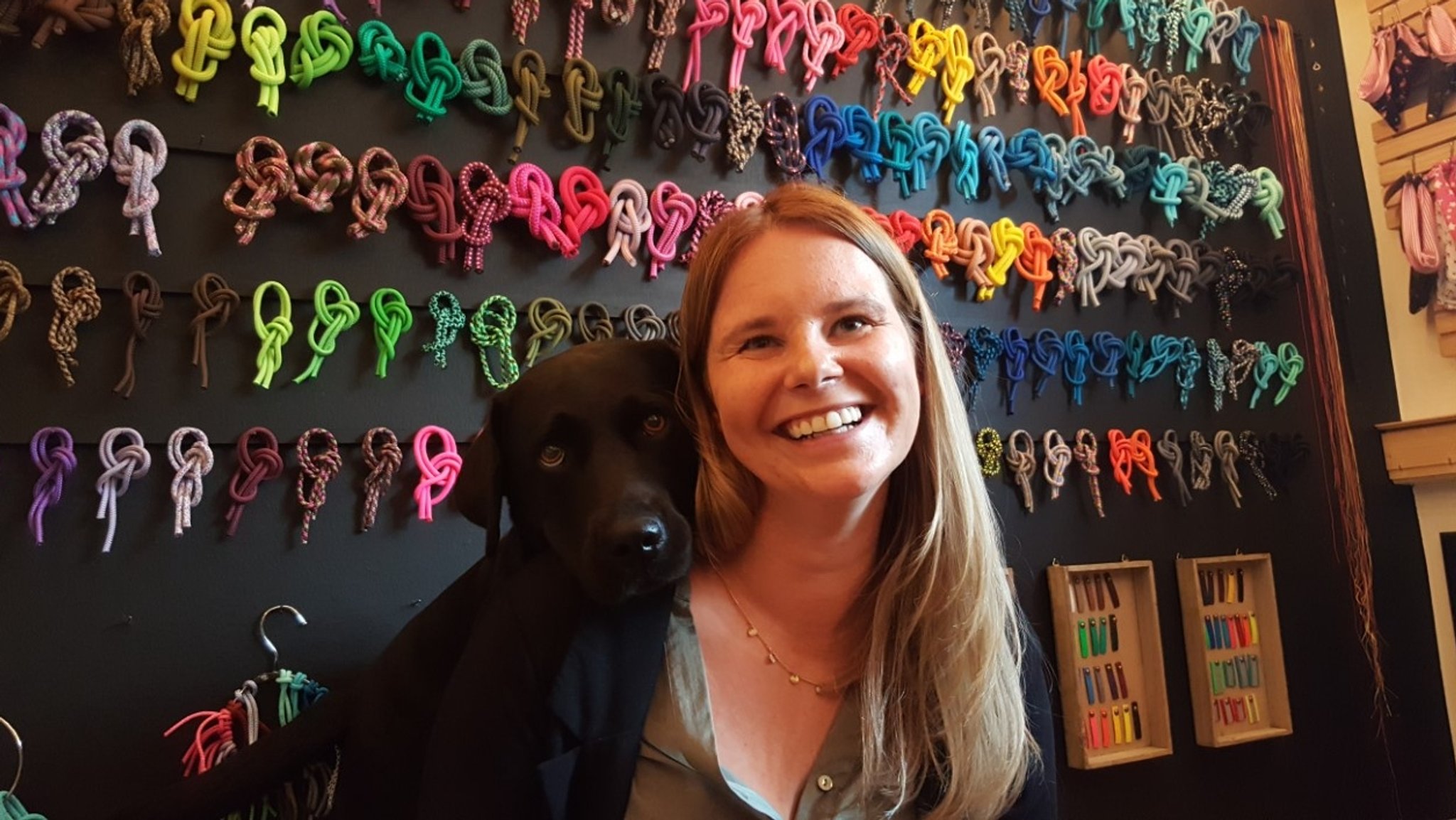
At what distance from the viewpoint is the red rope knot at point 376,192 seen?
4.20 feet

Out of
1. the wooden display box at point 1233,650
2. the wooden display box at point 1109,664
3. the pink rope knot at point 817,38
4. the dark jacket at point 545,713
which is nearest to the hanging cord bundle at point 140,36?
the dark jacket at point 545,713

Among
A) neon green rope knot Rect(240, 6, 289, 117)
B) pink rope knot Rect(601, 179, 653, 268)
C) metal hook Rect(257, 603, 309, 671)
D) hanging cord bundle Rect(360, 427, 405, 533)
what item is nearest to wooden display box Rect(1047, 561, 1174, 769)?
pink rope knot Rect(601, 179, 653, 268)

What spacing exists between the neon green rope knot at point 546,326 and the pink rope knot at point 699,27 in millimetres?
455

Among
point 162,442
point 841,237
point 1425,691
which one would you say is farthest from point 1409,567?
point 162,442

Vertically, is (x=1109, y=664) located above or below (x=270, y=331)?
below

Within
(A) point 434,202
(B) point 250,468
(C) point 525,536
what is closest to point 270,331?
(B) point 250,468

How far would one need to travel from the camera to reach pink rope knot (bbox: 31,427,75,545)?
111 cm

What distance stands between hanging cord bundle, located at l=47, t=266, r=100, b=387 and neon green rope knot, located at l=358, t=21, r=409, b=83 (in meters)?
0.47

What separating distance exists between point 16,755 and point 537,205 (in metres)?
0.96

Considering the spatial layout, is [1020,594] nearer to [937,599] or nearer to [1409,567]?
[937,599]

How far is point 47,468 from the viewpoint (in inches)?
44.1

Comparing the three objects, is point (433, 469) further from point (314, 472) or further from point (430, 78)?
point (430, 78)

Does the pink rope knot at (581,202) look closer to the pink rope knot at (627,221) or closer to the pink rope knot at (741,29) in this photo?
the pink rope knot at (627,221)

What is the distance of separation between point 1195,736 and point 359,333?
67.7 inches
